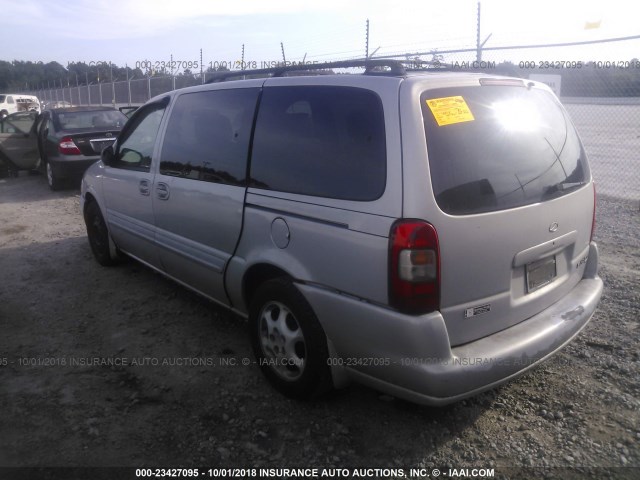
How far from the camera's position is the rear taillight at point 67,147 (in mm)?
9891

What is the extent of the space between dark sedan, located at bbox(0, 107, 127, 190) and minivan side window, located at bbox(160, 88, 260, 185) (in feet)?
21.5

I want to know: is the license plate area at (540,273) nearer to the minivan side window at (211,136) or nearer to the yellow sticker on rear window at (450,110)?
the yellow sticker on rear window at (450,110)

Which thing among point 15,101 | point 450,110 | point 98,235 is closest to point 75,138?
point 98,235

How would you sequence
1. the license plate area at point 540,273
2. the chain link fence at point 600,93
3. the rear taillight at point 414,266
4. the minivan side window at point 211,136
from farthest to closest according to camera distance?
the chain link fence at point 600,93
the minivan side window at point 211,136
the license plate area at point 540,273
the rear taillight at point 414,266

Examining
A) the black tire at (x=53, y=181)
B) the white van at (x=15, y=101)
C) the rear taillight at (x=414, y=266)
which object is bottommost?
the black tire at (x=53, y=181)

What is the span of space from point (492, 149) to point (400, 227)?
26.1 inches

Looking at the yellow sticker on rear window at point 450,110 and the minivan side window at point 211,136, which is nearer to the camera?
the yellow sticker on rear window at point 450,110

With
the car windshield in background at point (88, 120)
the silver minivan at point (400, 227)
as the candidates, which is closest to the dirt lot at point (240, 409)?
the silver minivan at point (400, 227)

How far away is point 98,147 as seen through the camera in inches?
398

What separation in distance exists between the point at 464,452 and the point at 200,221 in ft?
7.31

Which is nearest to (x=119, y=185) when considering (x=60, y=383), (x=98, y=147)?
(x=60, y=383)

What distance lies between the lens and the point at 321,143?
289cm

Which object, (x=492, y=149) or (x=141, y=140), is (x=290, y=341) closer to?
(x=492, y=149)

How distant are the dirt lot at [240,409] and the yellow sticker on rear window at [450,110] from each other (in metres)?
1.61
